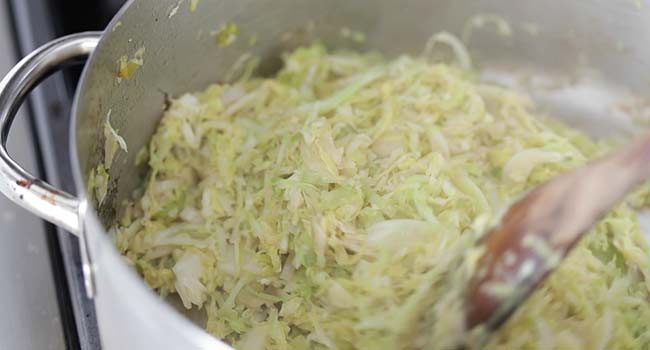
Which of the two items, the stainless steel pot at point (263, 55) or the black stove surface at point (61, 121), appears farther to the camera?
the black stove surface at point (61, 121)

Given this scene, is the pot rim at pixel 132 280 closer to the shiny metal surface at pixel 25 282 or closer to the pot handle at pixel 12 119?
the pot handle at pixel 12 119

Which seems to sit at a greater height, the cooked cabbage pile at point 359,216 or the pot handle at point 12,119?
the pot handle at point 12,119

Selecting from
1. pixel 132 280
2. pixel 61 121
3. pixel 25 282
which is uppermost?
pixel 132 280

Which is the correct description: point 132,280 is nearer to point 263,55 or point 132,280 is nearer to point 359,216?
point 359,216

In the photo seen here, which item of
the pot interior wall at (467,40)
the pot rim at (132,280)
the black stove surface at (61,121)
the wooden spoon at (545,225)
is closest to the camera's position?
the pot rim at (132,280)

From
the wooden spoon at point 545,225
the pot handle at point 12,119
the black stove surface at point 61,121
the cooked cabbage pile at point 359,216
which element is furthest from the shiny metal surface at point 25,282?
the wooden spoon at point 545,225

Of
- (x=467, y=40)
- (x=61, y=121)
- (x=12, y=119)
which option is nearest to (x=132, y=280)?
(x=12, y=119)

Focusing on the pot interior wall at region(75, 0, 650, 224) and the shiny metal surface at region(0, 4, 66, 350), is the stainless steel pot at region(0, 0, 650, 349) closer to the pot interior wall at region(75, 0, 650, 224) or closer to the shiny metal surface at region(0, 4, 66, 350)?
the pot interior wall at region(75, 0, 650, 224)
